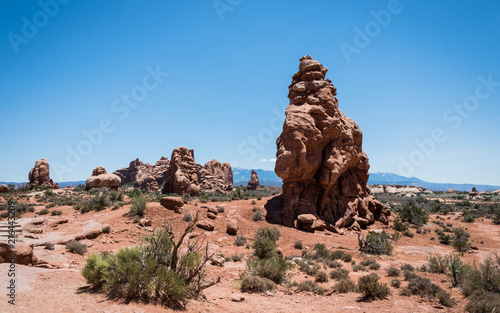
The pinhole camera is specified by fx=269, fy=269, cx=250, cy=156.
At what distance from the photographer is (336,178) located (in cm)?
2039

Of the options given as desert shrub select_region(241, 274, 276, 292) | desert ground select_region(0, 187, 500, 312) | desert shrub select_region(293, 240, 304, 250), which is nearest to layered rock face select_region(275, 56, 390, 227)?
desert ground select_region(0, 187, 500, 312)

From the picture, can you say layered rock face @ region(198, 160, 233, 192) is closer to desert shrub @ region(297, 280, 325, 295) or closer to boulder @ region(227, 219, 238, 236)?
boulder @ region(227, 219, 238, 236)

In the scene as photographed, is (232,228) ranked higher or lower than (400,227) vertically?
higher

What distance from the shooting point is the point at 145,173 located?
60.8m

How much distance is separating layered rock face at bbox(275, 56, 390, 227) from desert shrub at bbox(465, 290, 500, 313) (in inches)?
490

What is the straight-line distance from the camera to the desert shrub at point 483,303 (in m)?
6.39

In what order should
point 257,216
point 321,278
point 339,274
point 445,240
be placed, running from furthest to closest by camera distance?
point 257,216 < point 445,240 < point 339,274 < point 321,278

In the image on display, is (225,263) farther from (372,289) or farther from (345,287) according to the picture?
(372,289)

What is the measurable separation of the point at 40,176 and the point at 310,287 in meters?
45.2

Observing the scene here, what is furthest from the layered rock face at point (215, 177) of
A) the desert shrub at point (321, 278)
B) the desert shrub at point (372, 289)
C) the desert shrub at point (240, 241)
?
the desert shrub at point (372, 289)

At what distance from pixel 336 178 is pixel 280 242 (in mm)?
7380

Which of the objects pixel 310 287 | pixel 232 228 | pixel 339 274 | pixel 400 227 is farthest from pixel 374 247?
pixel 400 227

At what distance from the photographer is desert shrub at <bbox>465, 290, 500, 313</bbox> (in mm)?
6389

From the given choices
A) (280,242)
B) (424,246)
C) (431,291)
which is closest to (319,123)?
(280,242)
